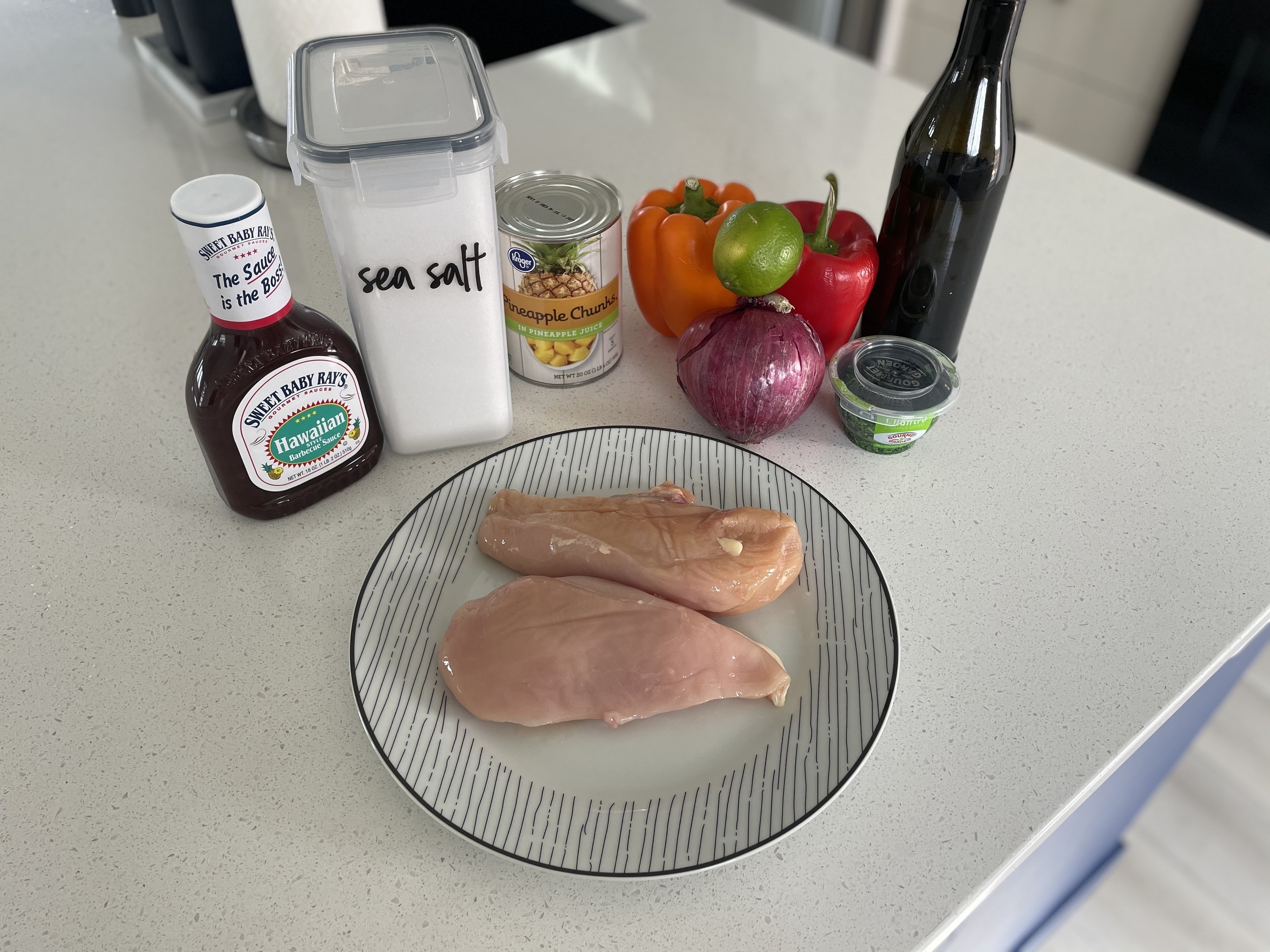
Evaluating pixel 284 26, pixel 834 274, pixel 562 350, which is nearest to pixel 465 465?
pixel 562 350

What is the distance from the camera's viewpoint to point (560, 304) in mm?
770

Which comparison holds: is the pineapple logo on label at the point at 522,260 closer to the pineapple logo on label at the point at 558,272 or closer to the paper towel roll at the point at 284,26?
the pineapple logo on label at the point at 558,272

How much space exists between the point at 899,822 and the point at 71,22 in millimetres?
1249

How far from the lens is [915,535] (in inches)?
29.7

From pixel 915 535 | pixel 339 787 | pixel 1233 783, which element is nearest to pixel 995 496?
pixel 915 535

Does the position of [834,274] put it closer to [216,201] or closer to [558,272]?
[558,272]

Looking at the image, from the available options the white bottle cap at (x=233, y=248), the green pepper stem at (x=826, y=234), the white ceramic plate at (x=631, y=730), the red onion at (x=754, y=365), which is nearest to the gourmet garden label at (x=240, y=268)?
the white bottle cap at (x=233, y=248)

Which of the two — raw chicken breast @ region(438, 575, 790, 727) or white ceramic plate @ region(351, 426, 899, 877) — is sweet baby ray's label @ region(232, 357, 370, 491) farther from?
raw chicken breast @ region(438, 575, 790, 727)

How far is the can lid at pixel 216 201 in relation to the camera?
555 mm

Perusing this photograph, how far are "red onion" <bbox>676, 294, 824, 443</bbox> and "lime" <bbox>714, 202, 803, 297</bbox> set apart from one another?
0.10 feet

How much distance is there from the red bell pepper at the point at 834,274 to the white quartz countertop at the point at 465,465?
9 cm

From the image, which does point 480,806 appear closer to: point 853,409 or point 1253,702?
point 853,409

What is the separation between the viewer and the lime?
0.72 m

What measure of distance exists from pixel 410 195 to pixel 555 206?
0.18m
